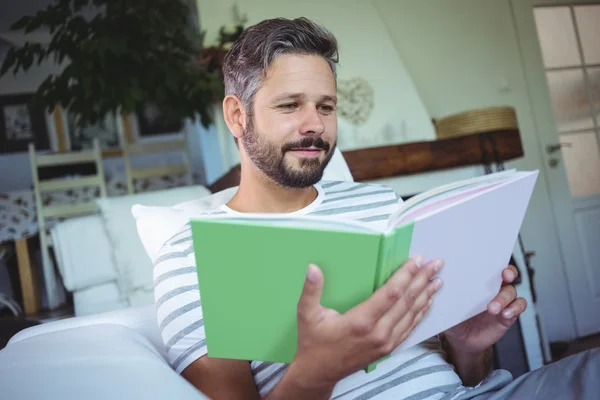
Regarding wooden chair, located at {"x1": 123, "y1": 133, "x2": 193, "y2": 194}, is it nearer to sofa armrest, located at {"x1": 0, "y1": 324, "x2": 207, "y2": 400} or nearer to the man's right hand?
sofa armrest, located at {"x1": 0, "y1": 324, "x2": 207, "y2": 400}

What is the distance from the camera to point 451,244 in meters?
0.59

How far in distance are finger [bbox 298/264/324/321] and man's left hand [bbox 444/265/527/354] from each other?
31 centimetres

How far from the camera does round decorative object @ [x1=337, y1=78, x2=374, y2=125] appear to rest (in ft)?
8.34

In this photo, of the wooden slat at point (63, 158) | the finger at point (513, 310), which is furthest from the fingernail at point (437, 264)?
the wooden slat at point (63, 158)

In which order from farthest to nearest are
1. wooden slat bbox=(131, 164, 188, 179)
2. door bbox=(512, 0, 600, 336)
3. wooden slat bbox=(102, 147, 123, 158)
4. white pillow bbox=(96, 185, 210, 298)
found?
wooden slat bbox=(102, 147, 123, 158) → wooden slat bbox=(131, 164, 188, 179) → door bbox=(512, 0, 600, 336) → white pillow bbox=(96, 185, 210, 298)

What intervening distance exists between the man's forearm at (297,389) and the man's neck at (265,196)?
40 centimetres

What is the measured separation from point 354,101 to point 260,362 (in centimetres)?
194

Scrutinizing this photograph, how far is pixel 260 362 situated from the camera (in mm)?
785

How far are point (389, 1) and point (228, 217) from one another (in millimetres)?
2711

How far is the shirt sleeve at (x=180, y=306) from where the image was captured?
0.72 meters

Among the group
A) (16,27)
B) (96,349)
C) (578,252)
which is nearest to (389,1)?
(578,252)

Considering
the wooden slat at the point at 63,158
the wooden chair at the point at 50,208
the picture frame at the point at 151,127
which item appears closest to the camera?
the wooden chair at the point at 50,208

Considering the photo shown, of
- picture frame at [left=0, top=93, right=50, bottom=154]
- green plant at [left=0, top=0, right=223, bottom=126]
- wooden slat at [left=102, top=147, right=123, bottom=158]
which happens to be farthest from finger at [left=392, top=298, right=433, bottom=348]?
picture frame at [left=0, top=93, right=50, bottom=154]

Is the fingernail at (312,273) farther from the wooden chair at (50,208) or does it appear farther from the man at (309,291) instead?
the wooden chair at (50,208)
